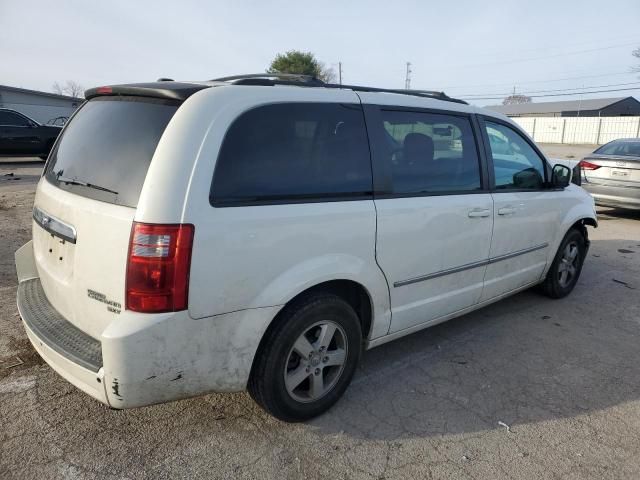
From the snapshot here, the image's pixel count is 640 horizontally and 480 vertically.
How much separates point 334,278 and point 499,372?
5.15 ft

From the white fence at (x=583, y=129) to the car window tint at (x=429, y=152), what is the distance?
39.8 metres

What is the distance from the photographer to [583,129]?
1732 inches

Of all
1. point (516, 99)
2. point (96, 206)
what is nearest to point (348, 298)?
point (96, 206)

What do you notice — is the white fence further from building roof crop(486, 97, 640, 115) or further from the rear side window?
the rear side window

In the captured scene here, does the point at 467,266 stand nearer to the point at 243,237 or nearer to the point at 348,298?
the point at 348,298

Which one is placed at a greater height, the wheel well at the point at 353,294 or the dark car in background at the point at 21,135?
the dark car in background at the point at 21,135

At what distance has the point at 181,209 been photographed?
2.12 m

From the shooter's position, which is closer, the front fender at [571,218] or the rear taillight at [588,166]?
the front fender at [571,218]

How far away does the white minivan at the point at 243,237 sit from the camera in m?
2.15

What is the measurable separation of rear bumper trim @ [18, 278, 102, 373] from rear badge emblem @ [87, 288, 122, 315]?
0.23 m

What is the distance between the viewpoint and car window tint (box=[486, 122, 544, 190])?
12.5ft

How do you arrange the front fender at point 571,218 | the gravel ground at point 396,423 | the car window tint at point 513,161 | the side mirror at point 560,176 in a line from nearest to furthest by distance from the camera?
1. the gravel ground at point 396,423
2. the car window tint at point 513,161
3. the side mirror at point 560,176
4. the front fender at point 571,218

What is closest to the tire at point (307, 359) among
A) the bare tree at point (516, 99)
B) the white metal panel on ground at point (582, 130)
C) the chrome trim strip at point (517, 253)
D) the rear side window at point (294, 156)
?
the rear side window at point (294, 156)

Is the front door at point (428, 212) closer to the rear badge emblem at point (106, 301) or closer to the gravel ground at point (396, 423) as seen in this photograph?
the gravel ground at point (396, 423)
